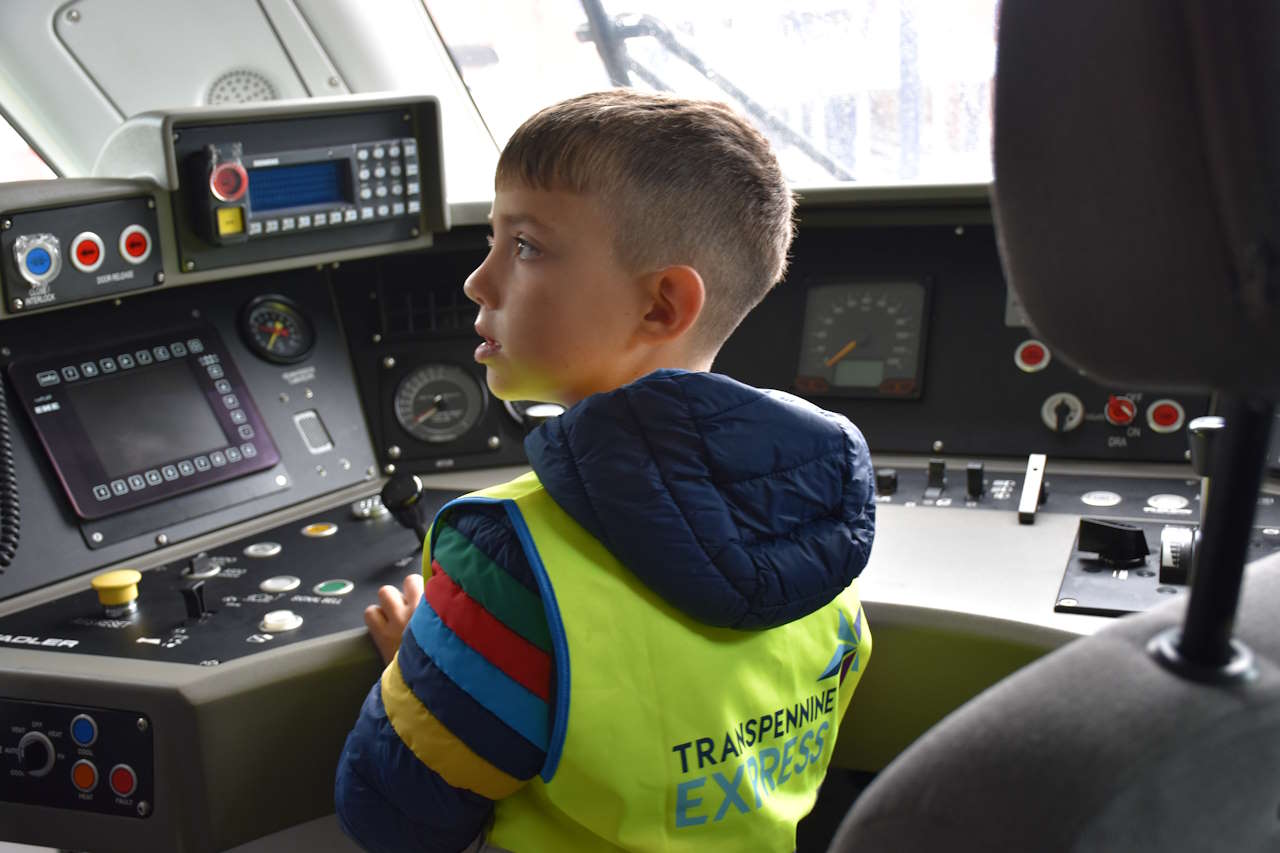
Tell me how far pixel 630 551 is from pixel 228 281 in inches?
41.1

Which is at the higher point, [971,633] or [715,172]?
[715,172]

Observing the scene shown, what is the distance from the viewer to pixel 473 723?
1.07 metres

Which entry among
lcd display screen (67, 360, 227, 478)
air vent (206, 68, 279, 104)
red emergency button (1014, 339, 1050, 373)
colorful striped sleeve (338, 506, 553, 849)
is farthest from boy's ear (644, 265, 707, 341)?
air vent (206, 68, 279, 104)

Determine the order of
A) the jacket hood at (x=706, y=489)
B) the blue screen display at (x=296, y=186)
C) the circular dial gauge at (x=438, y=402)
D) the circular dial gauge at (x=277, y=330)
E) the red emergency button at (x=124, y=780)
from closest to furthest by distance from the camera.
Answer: the jacket hood at (x=706, y=489) → the red emergency button at (x=124, y=780) → the blue screen display at (x=296, y=186) → the circular dial gauge at (x=277, y=330) → the circular dial gauge at (x=438, y=402)

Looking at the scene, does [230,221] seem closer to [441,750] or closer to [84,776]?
[84,776]

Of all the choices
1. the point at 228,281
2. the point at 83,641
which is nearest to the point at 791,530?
the point at 83,641

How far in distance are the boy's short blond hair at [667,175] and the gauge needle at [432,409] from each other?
0.86m

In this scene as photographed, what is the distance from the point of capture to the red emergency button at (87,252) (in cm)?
158

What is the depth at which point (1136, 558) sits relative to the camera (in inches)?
61.5

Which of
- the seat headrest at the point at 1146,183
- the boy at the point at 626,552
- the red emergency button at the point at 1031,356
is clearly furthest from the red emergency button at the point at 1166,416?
the seat headrest at the point at 1146,183

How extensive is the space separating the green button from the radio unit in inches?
18.0

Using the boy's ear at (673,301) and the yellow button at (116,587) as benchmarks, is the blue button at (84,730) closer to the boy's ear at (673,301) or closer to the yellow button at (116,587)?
the yellow button at (116,587)

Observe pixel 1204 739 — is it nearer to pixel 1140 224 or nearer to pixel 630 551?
pixel 1140 224

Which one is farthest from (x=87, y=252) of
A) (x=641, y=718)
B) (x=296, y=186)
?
(x=641, y=718)
